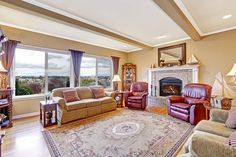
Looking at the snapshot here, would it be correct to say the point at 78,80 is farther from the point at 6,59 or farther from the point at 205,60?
the point at 205,60

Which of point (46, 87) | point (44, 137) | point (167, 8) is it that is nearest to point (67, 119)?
point (44, 137)

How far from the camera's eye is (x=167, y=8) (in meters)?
2.61

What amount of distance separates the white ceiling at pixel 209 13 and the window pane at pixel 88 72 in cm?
413

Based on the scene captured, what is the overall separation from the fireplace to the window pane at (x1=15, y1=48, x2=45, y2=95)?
4.92 metres

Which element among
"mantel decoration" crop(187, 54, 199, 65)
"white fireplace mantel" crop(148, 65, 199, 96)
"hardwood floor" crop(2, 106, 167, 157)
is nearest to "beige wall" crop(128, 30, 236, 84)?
"mantel decoration" crop(187, 54, 199, 65)

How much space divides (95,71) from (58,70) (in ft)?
5.64

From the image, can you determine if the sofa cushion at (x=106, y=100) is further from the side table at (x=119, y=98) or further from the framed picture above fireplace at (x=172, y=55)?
the framed picture above fireplace at (x=172, y=55)

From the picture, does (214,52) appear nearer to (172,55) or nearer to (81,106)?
(172,55)

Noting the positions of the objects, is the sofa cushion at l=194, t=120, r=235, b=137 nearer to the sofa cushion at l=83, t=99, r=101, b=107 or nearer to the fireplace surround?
the sofa cushion at l=83, t=99, r=101, b=107

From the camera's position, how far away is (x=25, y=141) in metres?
2.57

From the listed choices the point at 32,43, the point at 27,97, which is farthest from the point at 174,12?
the point at 27,97

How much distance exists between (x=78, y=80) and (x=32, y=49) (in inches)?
74.2

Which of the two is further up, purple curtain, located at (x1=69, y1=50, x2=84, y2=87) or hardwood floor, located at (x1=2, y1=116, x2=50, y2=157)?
purple curtain, located at (x1=69, y1=50, x2=84, y2=87)

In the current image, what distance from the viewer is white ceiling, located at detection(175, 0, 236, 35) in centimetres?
278
